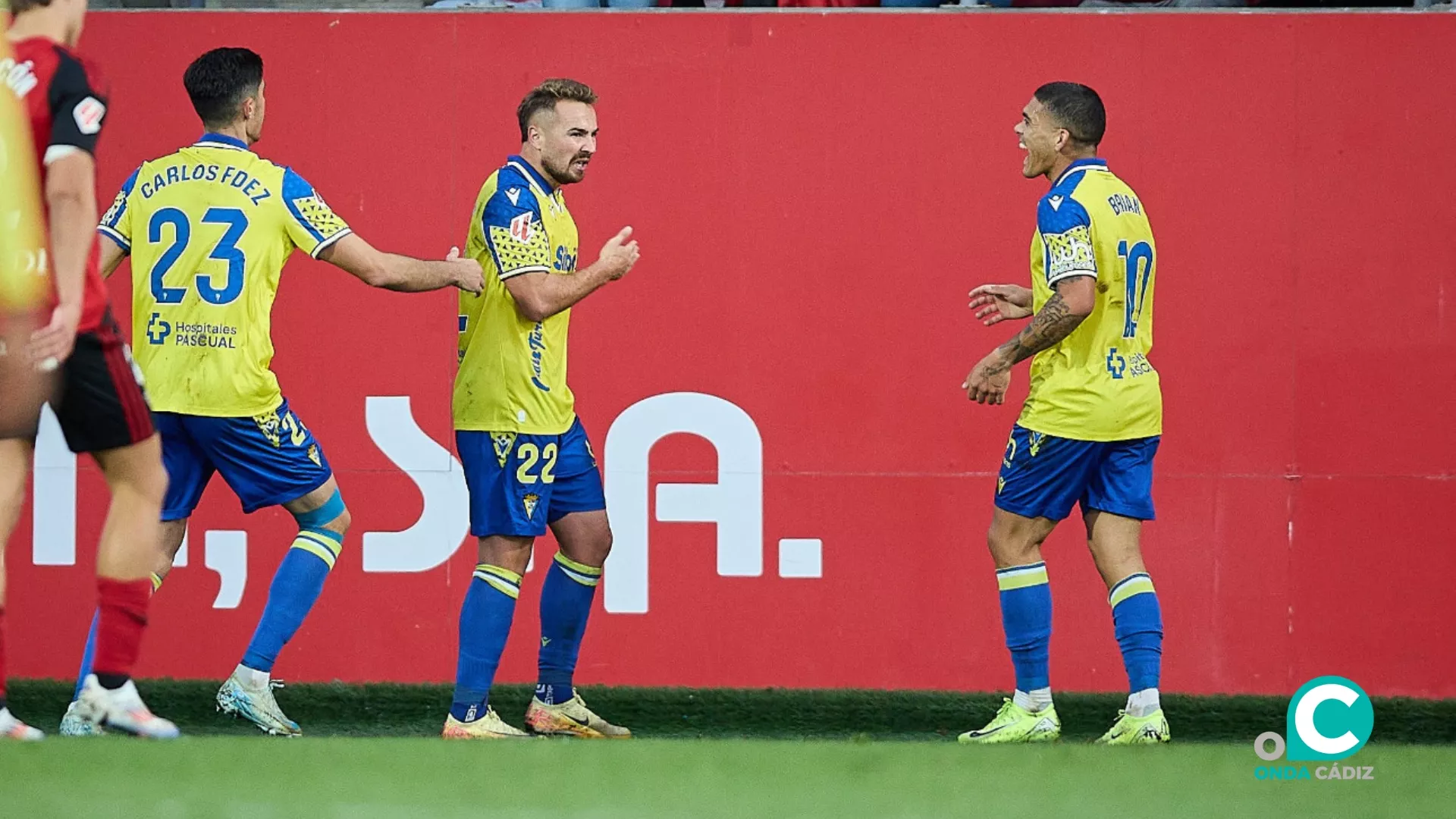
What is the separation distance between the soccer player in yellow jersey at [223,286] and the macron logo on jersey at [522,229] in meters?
0.46

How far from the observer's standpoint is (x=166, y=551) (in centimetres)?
543

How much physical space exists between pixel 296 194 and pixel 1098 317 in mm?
2359

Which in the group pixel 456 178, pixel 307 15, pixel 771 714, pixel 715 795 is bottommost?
pixel 771 714

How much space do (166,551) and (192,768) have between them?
1888mm

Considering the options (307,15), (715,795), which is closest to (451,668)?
(307,15)

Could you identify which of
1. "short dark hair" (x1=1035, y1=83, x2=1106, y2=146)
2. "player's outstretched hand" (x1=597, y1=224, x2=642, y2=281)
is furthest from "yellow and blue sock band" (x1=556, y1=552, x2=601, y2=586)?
"short dark hair" (x1=1035, y1=83, x2=1106, y2=146)

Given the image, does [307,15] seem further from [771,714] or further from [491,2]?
[771,714]

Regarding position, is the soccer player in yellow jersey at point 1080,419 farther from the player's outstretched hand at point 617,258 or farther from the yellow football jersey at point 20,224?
the yellow football jersey at point 20,224

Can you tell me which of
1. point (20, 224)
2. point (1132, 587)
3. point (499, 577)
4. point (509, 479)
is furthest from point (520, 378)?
point (1132, 587)

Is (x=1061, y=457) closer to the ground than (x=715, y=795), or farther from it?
farther from it

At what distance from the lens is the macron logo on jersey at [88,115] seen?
3.86 metres

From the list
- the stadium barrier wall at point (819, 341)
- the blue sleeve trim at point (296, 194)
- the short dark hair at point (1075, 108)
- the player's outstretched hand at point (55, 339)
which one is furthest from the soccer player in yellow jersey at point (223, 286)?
the short dark hair at point (1075, 108)

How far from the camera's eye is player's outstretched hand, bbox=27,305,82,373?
3.81 metres

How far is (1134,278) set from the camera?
539cm
